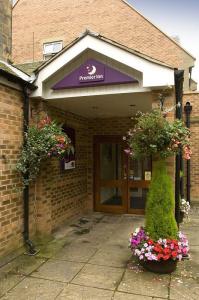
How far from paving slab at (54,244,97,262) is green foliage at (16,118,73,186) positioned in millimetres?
1513

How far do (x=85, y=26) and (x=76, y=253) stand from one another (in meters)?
12.3

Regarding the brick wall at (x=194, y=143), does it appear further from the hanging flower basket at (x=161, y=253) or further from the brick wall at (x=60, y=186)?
the hanging flower basket at (x=161, y=253)

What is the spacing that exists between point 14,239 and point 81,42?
4.01 metres

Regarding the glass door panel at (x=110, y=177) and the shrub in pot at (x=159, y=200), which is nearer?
the shrub in pot at (x=159, y=200)

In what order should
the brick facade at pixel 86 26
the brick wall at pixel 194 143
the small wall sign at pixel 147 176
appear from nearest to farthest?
1. the small wall sign at pixel 147 176
2. the brick wall at pixel 194 143
3. the brick facade at pixel 86 26

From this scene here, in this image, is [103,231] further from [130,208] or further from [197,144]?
[197,144]

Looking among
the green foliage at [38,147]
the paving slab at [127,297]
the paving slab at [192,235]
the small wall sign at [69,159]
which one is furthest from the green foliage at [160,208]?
the small wall sign at [69,159]

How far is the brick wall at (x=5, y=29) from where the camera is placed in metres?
6.73

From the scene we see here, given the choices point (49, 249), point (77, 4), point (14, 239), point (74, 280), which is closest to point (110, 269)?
point (74, 280)

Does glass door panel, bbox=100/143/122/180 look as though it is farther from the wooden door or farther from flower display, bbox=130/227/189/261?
flower display, bbox=130/227/189/261

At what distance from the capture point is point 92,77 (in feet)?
18.9

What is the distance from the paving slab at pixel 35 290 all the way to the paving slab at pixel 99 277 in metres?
0.35

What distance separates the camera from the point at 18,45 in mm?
16141

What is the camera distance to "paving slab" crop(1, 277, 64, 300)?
12.9ft
